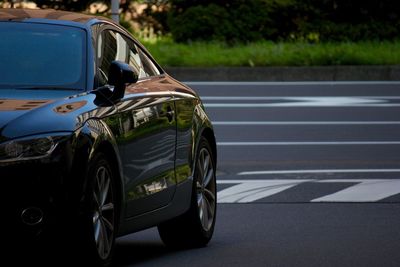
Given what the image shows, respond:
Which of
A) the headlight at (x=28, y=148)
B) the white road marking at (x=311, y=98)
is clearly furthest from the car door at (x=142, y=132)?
the white road marking at (x=311, y=98)

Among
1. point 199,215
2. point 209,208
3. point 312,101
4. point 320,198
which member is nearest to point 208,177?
point 209,208

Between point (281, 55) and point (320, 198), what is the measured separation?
14897 mm

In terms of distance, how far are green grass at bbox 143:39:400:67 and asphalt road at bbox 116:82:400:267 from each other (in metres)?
1.06

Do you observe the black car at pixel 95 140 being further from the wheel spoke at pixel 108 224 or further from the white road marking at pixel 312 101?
the white road marking at pixel 312 101

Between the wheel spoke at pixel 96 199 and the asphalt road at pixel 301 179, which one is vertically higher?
the wheel spoke at pixel 96 199

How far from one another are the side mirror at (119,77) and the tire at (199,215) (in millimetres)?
1374

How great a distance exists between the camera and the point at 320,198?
1262 cm

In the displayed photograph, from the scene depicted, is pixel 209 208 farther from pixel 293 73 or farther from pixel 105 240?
pixel 293 73

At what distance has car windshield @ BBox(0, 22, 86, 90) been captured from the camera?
8266 millimetres

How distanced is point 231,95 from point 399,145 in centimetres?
695

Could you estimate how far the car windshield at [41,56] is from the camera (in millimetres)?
8266

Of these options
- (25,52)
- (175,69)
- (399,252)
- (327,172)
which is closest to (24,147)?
(25,52)

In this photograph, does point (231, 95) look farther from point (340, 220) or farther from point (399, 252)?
point (399, 252)

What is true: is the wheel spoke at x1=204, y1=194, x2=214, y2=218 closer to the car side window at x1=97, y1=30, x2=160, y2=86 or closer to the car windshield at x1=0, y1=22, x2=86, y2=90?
the car side window at x1=97, y1=30, x2=160, y2=86
